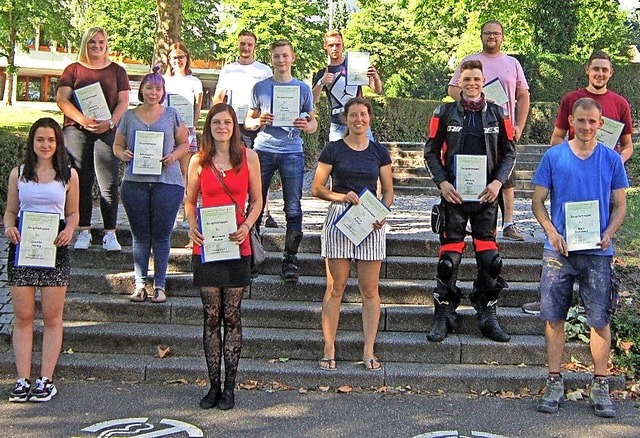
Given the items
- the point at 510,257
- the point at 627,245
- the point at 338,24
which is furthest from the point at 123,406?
the point at 338,24

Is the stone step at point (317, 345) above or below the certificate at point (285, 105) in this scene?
below

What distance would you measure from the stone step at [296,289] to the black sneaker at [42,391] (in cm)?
158

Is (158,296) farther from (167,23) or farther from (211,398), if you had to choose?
(167,23)

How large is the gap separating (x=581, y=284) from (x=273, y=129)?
2.93 meters

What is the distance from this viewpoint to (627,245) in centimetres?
873

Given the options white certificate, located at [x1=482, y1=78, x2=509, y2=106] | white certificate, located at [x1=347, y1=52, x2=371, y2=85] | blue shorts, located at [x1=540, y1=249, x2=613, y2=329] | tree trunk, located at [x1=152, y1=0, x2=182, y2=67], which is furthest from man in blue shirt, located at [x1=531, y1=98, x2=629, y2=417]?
tree trunk, located at [x1=152, y1=0, x2=182, y2=67]

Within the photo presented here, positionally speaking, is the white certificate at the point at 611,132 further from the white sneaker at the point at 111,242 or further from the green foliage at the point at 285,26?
the green foliage at the point at 285,26

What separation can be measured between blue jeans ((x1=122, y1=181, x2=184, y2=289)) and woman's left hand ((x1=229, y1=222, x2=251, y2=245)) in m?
1.35

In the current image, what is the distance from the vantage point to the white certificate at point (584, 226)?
5527 mm

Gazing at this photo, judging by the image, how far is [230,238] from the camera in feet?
18.1

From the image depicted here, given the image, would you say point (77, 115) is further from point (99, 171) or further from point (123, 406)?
point (123, 406)

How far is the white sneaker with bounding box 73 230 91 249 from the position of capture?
7.57 meters

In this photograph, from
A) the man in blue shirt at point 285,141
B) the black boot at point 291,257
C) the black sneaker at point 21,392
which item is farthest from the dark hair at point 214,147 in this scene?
the black sneaker at point 21,392

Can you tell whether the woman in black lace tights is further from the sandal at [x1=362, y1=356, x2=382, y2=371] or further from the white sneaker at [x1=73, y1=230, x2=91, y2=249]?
the white sneaker at [x1=73, y1=230, x2=91, y2=249]
